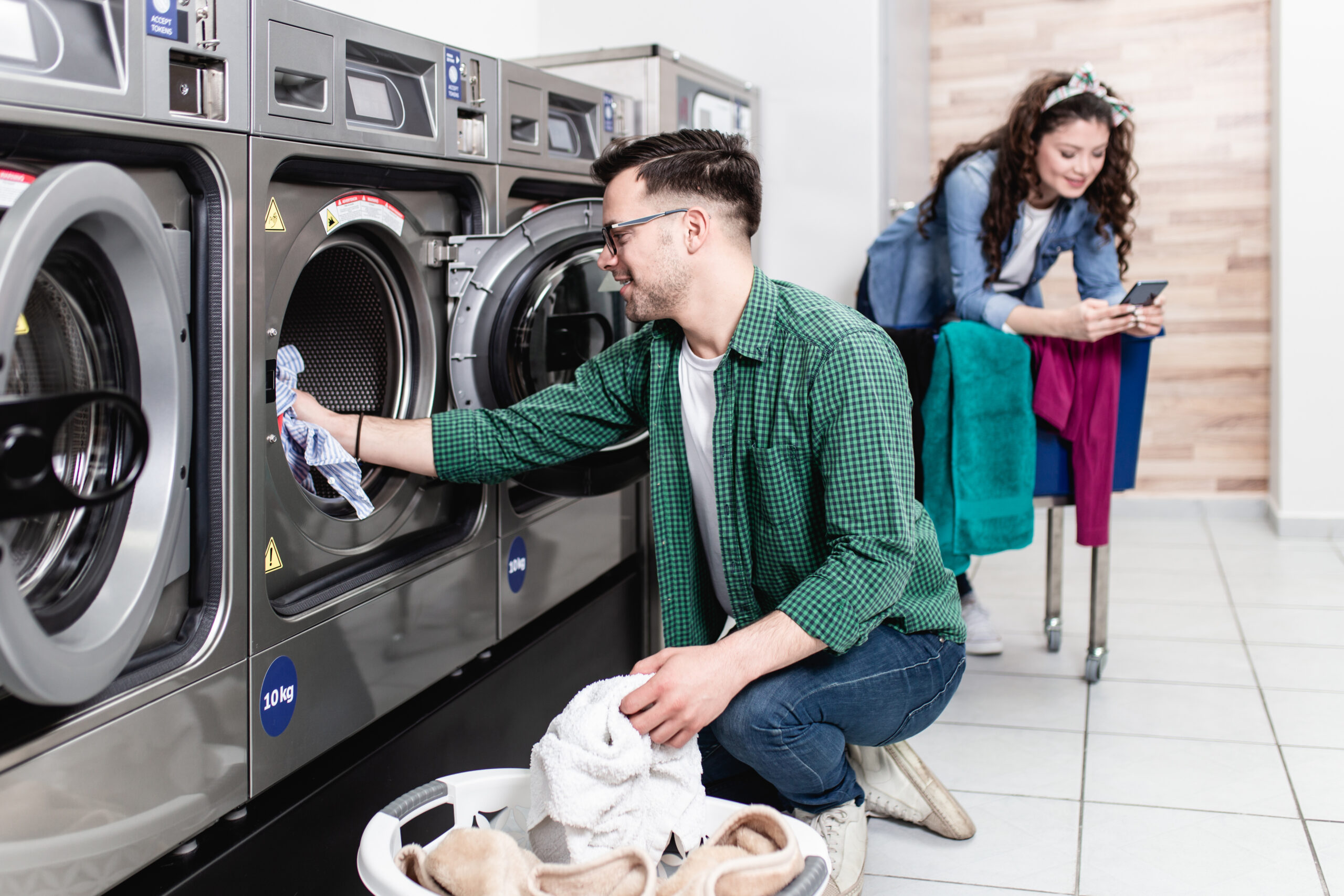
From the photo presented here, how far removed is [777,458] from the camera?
4.81 ft

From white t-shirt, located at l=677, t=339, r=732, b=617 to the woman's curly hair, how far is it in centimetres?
112

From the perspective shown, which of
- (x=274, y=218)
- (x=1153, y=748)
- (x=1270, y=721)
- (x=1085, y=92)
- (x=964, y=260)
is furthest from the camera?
(x=964, y=260)

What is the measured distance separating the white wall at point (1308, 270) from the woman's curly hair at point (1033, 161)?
148 centimetres

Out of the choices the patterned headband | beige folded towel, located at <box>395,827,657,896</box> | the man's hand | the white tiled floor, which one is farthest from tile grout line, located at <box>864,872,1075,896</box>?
the patterned headband

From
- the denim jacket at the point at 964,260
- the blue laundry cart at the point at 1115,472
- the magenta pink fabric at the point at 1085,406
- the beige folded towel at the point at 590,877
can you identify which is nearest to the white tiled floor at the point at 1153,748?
the blue laundry cart at the point at 1115,472

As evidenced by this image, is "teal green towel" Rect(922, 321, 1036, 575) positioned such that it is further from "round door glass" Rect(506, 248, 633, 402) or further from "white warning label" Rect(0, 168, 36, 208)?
"white warning label" Rect(0, 168, 36, 208)

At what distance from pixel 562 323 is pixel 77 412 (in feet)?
3.25

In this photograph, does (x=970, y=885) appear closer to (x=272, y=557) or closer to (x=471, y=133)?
(x=272, y=557)

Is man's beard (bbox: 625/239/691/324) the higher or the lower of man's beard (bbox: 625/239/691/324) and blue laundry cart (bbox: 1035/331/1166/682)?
the higher

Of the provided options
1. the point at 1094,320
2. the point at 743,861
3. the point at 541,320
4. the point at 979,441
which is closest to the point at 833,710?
the point at 743,861

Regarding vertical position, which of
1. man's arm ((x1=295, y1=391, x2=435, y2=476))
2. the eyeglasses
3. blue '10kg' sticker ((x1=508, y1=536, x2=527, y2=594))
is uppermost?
the eyeglasses

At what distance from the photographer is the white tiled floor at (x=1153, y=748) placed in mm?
1701

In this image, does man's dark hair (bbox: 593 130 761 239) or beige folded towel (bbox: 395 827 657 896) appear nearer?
beige folded towel (bbox: 395 827 657 896)

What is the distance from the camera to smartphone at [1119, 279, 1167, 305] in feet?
7.16
